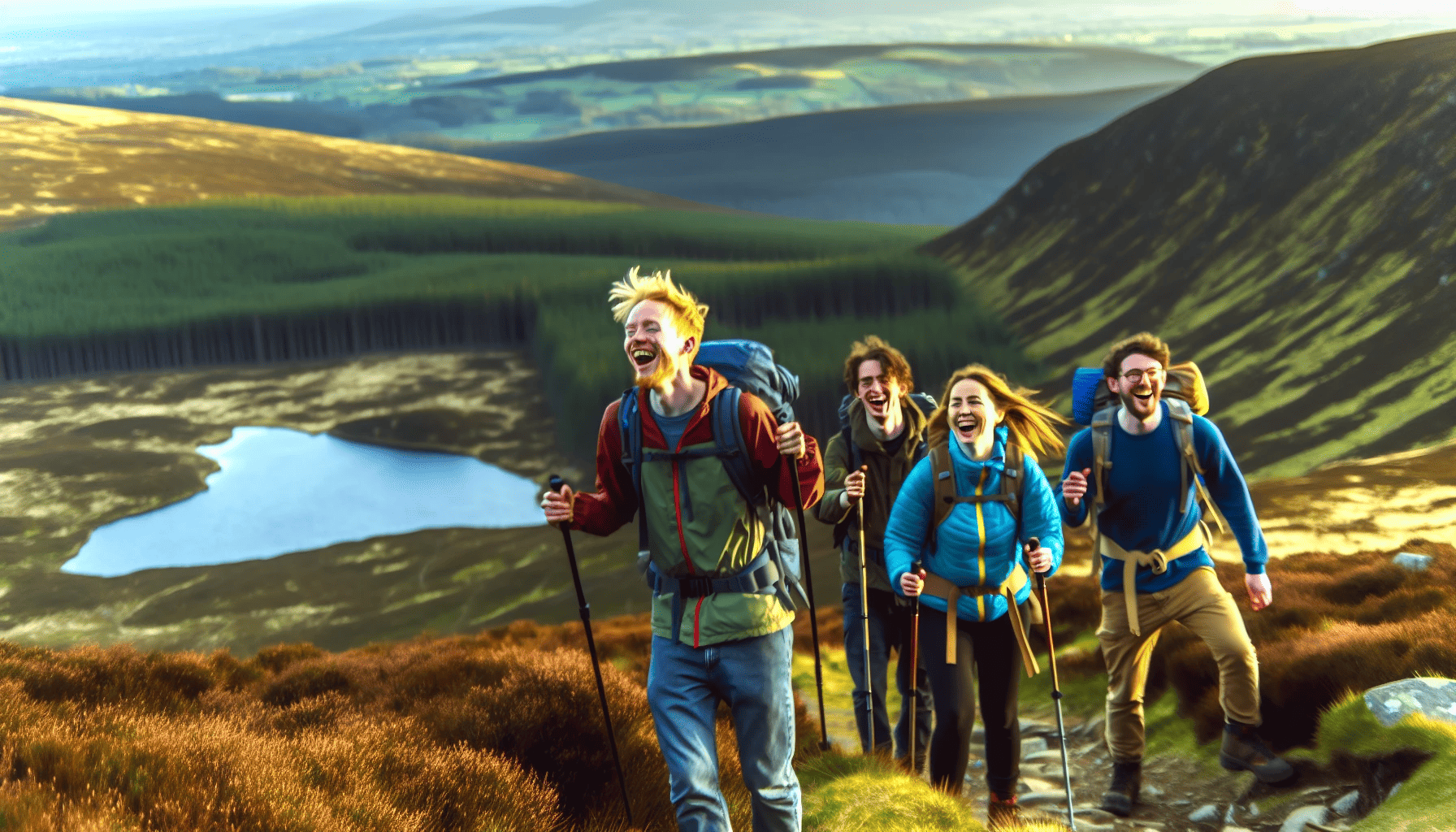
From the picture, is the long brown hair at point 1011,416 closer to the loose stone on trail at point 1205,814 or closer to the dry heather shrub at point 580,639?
the loose stone on trail at point 1205,814

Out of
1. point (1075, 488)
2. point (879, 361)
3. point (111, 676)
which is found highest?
point (879, 361)

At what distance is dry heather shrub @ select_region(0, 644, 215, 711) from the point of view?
7582mm

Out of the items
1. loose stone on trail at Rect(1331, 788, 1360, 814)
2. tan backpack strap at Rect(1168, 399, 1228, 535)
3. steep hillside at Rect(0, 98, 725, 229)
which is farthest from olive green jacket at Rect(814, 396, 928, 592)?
steep hillside at Rect(0, 98, 725, 229)

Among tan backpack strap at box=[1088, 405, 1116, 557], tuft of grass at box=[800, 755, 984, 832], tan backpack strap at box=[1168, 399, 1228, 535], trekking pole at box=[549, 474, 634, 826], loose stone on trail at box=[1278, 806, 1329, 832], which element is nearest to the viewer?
trekking pole at box=[549, 474, 634, 826]

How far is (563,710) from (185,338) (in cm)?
7635

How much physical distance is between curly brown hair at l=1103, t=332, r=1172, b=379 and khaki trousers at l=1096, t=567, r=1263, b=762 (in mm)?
1479

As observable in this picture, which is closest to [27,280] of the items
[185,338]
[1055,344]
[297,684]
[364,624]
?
[185,338]

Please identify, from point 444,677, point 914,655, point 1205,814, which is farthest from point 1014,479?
point 444,677

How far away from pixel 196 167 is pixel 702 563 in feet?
415

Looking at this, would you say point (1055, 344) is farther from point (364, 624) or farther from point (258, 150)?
point (258, 150)

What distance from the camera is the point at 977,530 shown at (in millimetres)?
6184

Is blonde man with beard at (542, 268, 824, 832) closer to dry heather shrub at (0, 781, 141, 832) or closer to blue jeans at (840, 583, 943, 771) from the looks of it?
dry heather shrub at (0, 781, 141, 832)

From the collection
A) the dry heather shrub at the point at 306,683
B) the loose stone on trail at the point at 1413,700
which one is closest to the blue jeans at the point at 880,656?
the loose stone on trail at the point at 1413,700

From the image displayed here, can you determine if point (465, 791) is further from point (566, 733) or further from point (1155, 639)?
point (1155, 639)
